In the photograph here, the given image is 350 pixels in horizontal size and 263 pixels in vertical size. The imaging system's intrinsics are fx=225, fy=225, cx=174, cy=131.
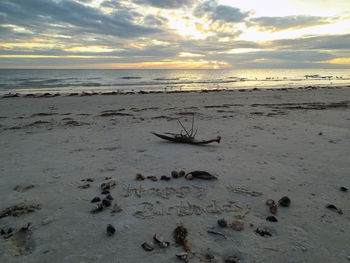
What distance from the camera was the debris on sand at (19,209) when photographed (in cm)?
274

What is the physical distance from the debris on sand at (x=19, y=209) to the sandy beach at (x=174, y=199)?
1cm

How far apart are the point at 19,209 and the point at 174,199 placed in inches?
78.0

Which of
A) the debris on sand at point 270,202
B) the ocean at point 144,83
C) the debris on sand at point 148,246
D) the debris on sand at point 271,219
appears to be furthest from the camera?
the ocean at point 144,83

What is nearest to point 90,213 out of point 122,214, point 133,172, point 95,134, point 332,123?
point 122,214

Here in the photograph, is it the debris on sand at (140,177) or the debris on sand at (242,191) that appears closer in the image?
the debris on sand at (242,191)

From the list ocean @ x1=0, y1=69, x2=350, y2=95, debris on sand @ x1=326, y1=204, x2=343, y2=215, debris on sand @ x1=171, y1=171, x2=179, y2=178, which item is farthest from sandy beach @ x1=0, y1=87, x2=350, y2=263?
ocean @ x1=0, y1=69, x2=350, y2=95

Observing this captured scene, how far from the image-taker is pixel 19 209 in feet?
9.35

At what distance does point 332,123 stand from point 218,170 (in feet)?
20.8

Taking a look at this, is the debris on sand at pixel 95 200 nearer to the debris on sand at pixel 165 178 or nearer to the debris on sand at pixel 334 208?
the debris on sand at pixel 165 178

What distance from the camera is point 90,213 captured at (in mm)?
2781

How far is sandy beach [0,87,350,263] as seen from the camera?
86.6 inches

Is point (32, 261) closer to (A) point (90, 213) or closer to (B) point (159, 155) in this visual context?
(A) point (90, 213)

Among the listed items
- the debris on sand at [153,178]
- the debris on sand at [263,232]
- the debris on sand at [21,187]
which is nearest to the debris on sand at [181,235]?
the debris on sand at [263,232]

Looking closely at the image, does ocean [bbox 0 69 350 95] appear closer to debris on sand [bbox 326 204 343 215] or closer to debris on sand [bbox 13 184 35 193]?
debris on sand [bbox 13 184 35 193]
